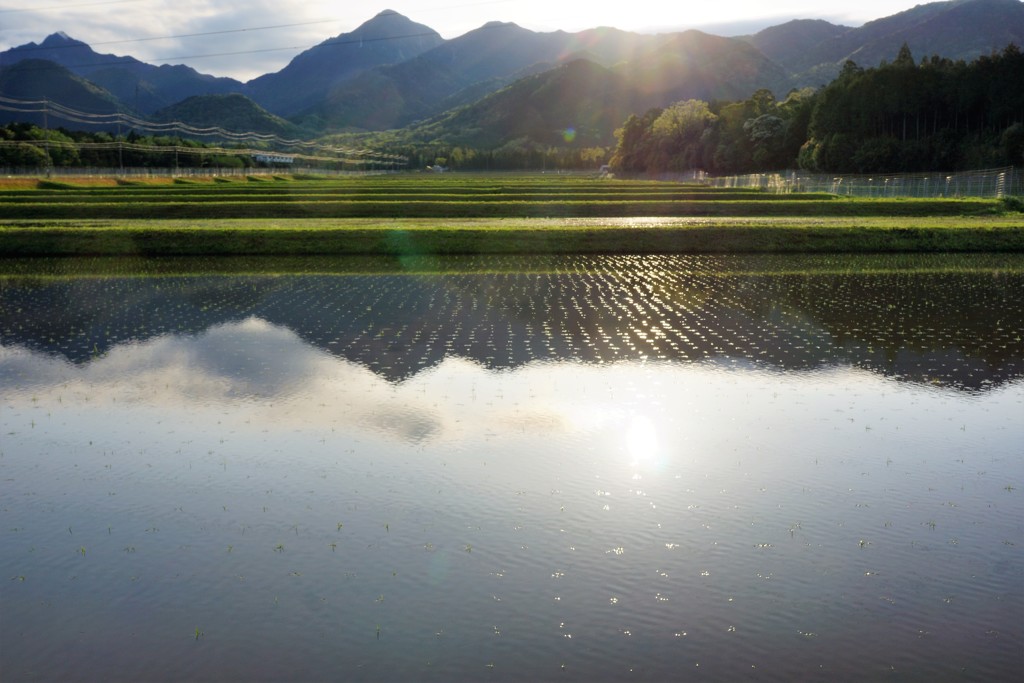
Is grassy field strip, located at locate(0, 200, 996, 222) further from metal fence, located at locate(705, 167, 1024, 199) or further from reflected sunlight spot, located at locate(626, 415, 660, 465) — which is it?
reflected sunlight spot, located at locate(626, 415, 660, 465)

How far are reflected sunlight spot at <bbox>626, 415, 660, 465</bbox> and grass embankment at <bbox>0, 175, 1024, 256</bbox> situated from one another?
23.2m

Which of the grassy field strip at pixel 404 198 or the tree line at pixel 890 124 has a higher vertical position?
the tree line at pixel 890 124

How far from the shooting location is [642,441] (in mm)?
11906

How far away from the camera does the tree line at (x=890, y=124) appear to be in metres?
78.2

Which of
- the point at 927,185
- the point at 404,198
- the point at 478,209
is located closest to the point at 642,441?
the point at 478,209

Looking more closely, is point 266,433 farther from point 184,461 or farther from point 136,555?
point 136,555

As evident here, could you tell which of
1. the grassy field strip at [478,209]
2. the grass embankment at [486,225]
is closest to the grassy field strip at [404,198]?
the grass embankment at [486,225]

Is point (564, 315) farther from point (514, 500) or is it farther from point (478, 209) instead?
point (478, 209)

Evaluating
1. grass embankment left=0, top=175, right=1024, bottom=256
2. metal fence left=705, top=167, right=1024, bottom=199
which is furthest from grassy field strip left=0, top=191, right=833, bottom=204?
metal fence left=705, top=167, right=1024, bottom=199

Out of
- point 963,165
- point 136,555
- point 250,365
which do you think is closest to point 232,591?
point 136,555

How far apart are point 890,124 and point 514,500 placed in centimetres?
9314

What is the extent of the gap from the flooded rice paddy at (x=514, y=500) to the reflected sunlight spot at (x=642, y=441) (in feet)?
0.16

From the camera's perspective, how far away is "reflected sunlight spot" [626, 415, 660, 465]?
36.8 feet

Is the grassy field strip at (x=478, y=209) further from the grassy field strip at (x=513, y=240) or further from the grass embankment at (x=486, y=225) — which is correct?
the grassy field strip at (x=513, y=240)
